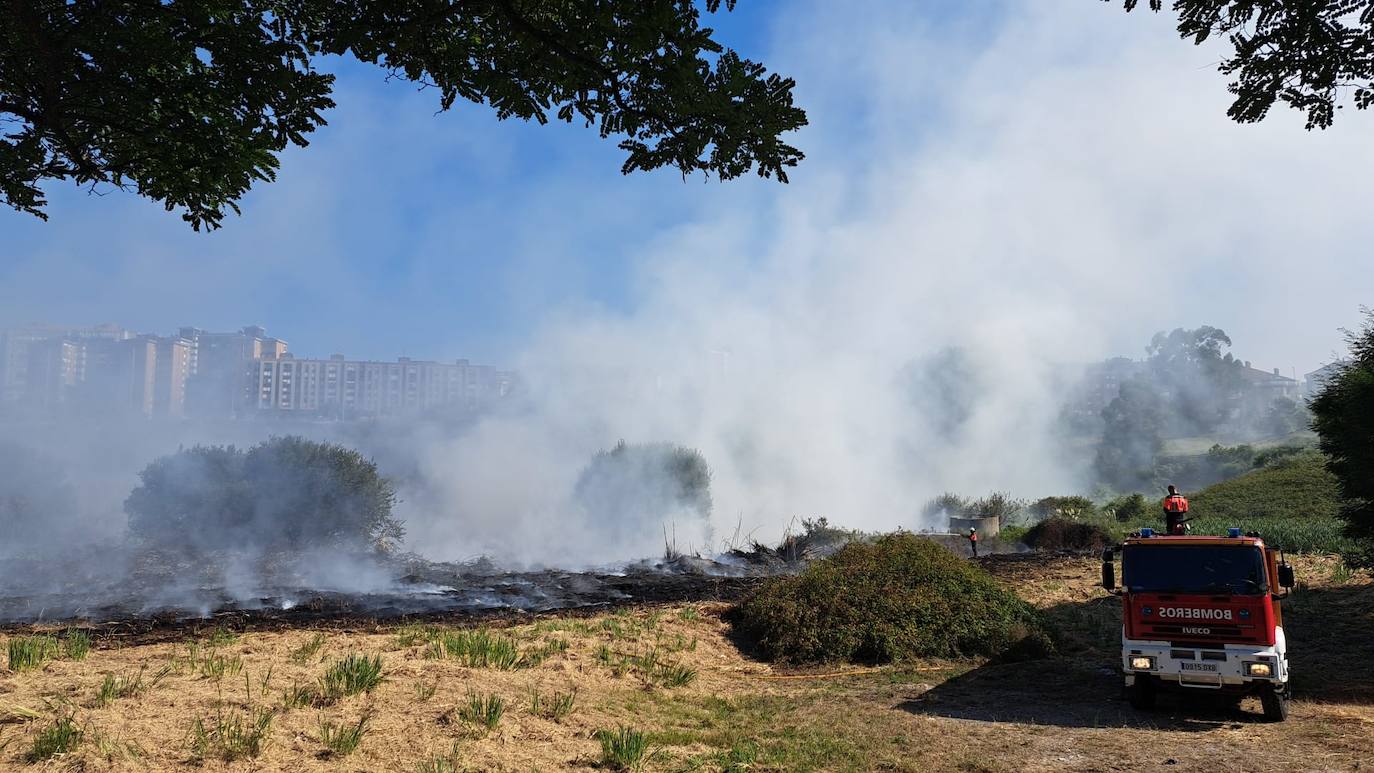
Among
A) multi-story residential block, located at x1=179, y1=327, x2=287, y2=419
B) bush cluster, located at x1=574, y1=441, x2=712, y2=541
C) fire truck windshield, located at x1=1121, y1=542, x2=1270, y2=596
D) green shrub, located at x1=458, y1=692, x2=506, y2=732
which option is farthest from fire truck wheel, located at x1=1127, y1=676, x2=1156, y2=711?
multi-story residential block, located at x1=179, y1=327, x2=287, y2=419

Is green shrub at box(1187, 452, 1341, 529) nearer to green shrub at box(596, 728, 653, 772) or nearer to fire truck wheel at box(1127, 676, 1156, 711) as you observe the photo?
fire truck wheel at box(1127, 676, 1156, 711)

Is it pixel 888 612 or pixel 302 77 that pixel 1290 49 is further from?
pixel 888 612

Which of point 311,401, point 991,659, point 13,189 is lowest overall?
point 991,659

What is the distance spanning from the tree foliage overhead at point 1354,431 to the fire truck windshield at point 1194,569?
8.47 m

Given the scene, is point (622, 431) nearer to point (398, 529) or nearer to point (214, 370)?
point (398, 529)

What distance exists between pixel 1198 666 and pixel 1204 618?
0.59 meters

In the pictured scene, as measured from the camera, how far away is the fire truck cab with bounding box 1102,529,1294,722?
9500 millimetres

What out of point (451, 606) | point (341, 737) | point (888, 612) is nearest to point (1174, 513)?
point (888, 612)

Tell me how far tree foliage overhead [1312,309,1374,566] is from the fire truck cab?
789cm

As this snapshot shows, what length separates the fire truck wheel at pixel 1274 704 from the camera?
957cm

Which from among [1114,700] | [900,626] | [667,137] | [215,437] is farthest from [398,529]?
[215,437]

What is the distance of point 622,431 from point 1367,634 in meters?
58.5

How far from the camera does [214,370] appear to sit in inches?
4456

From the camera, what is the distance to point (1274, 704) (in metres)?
9.62
